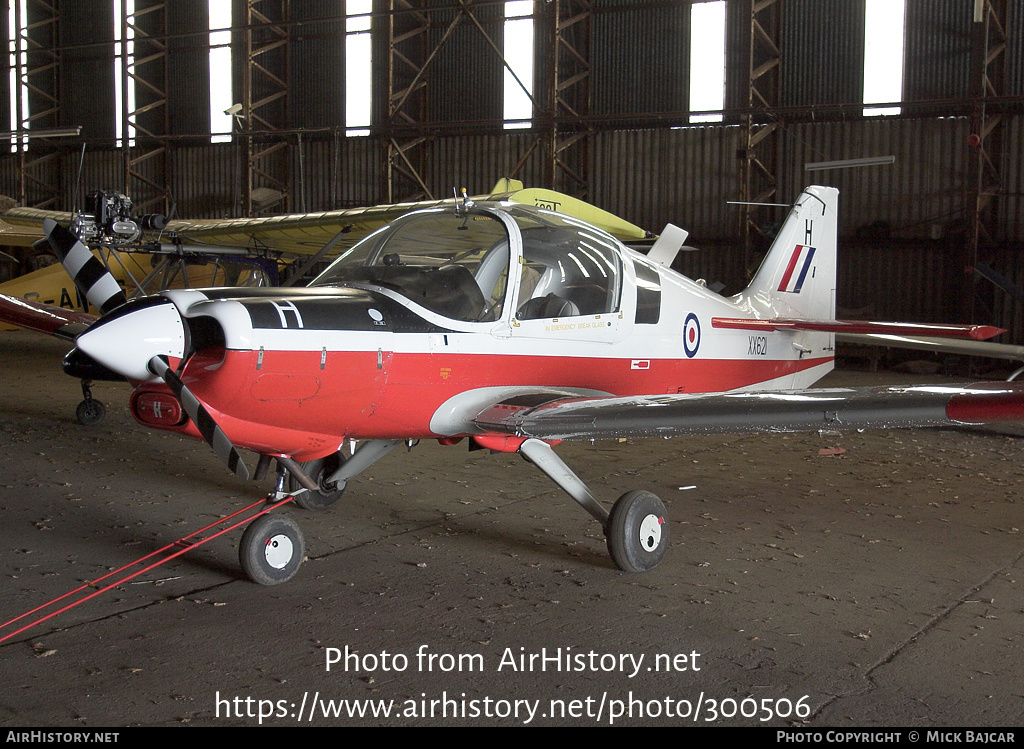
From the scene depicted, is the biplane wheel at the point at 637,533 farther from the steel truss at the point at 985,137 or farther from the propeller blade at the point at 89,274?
the steel truss at the point at 985,137

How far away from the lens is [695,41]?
1725 centimetres

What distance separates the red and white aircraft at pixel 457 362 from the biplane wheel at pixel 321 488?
0.01 metres

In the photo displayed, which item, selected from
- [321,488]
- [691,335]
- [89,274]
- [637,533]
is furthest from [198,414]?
[691,335]

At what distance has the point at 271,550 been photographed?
13.3 feet

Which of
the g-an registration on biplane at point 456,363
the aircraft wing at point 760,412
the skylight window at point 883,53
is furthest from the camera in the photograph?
the skylight window at point 883,53

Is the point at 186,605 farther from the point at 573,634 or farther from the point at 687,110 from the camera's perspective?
the point at 687,110

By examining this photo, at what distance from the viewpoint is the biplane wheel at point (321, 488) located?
517 cm

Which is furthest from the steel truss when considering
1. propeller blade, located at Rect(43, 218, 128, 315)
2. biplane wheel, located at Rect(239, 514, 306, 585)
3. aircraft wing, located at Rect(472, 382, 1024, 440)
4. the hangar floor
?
propeller blade, located at Rect(43, 218, 128, 315)

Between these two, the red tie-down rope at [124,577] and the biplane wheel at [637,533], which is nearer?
the red tie-down rope at [124,577]

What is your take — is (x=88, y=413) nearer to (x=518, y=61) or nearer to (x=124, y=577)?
(x=124, y=577)

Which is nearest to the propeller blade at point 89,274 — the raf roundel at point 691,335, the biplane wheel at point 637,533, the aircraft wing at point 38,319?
the aircraft wing at point 38,319

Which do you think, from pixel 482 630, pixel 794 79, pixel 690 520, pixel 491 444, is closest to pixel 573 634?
pixel 482 630

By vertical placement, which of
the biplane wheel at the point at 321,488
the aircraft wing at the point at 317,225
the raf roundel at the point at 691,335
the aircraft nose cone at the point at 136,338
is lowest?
the biplane wheel at the point at 321,488

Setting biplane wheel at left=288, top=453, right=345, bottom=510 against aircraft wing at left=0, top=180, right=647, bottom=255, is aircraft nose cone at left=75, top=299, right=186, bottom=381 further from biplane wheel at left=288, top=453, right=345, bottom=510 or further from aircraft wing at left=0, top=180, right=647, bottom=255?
aircraft wing at left=0, top=180, right=647, bottom=255
